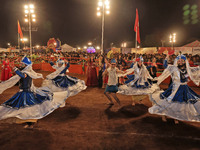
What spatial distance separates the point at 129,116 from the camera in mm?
5676

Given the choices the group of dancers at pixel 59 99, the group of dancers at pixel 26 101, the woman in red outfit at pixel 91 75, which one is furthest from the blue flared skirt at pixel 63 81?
the woman in red outfit at pixel 91 75

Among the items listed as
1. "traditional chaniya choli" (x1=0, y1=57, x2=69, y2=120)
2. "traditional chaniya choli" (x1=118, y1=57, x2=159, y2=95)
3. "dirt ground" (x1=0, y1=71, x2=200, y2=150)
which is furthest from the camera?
"traditional chaniya choli" (x1=118, y1=57, x2=159, y2=95)

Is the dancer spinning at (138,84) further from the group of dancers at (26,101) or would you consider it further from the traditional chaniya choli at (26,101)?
the traditional chaniya choli at (26,101)

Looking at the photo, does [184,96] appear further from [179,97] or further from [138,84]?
[138,84]

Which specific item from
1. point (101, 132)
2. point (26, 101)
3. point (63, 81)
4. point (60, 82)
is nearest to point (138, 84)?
point (101, 132)

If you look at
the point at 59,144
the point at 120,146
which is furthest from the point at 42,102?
the point at 120,146

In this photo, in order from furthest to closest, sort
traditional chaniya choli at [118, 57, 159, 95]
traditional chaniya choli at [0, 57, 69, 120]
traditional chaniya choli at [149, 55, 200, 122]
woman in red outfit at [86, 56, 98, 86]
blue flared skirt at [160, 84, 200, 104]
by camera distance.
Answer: woman in red outfit at [86, 56, 98, 86], traditional chaniya choli at [118, 57, 159, 95], blue flared skirt at [160, 84, 200, 104], traditional chaniya choli at [149, 55, 200, 122], traditional chaniya choli at [0, 57, 69, 120]

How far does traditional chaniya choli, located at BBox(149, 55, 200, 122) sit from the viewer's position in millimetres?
4453

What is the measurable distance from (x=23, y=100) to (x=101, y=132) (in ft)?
7.12

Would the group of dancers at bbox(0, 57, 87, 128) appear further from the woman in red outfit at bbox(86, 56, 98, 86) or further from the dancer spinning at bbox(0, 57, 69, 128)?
the woman in red outfit at bbox(86, 56, 98, 86)

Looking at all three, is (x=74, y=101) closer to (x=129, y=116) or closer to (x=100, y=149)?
(x=129, y=116)

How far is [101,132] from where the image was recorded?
14.6ft

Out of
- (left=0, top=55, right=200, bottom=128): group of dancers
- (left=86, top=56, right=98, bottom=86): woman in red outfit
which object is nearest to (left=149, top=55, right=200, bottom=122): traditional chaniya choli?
(left=0, top=55, right=200, bottom=128): group of dancers

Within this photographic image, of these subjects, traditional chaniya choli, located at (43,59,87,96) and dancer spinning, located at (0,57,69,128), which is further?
traditional chaniya choli, located at (43,59,87,96)
